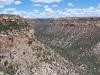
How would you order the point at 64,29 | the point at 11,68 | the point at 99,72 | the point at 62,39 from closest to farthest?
the point at 11,68 → the point at 99,72 → the point at 62,39 → the point at 64,29

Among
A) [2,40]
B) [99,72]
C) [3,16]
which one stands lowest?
[99,72]

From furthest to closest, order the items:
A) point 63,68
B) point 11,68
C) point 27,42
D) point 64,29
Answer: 1. point 64,29
2. point 63,68
3. point 27,42
4. point 11,68

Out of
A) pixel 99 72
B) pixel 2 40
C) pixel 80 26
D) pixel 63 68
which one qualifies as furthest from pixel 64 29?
pixel 2 40

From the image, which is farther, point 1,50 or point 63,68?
point 63,68

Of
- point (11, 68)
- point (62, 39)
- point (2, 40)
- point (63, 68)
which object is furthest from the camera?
point (62, 39)

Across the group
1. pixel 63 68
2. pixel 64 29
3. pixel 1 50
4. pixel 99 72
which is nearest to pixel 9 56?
pixel 1 50

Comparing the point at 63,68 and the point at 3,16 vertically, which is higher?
the point at 3,16

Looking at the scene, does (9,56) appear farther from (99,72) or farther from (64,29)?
(64,29)

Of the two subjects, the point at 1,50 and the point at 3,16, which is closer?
the point at 1,50

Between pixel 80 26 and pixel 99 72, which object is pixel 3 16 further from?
pixel 80 26
